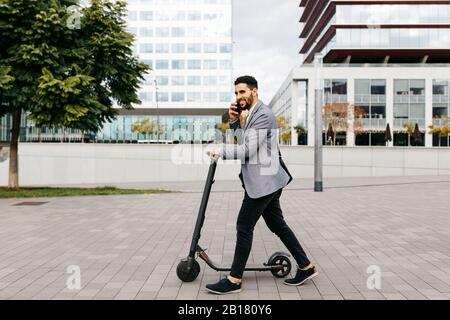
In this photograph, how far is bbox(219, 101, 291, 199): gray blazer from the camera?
179 inches

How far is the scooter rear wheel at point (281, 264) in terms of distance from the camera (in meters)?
5.20

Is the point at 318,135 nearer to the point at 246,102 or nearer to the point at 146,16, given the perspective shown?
the point at 246,102

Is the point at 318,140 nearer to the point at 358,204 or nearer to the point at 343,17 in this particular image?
the point at 358,204

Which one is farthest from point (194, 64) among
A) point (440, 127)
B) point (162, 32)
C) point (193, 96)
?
point (440, 127)

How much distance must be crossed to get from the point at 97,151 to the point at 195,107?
34439mm

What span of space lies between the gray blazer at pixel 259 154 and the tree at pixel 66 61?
10.5 m

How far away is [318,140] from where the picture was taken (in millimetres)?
15922

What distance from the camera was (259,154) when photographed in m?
4.66

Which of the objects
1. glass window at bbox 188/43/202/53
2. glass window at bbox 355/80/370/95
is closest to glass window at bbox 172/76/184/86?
glass window at bbox 188/43/202/53

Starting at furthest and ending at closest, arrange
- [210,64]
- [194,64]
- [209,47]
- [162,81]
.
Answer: [162,81]
[194,64]
[209,47]
[210,64]

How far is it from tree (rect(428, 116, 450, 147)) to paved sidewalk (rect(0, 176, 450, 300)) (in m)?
35.0

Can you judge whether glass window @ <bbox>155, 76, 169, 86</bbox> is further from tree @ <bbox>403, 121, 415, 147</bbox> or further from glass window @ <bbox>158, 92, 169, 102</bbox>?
tree @ <bbox>403, 121, 415, 147</bbox>

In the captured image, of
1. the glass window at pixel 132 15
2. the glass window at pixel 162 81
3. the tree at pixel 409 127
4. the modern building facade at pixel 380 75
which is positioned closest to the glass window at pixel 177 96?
the glass window at pixel 162 81

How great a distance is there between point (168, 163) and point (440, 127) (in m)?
33.3
